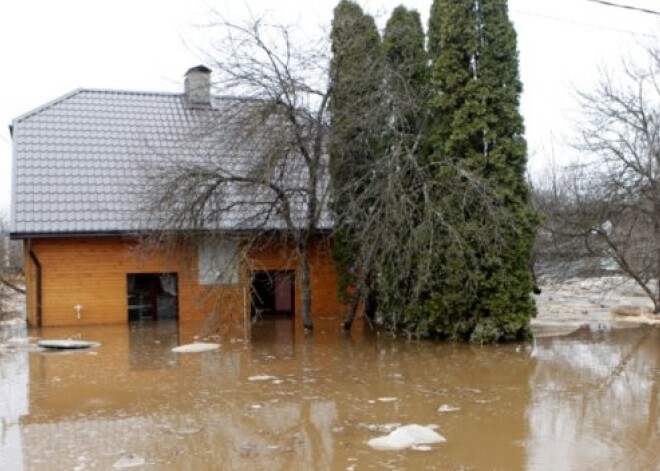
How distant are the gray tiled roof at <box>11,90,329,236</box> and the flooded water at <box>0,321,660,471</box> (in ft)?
14.0

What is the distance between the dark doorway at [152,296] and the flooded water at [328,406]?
14.7 feet

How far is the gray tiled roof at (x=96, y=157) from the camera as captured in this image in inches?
701

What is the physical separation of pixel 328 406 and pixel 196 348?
581 centimetres

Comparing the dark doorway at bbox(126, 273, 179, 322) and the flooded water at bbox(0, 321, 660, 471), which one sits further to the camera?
the dark doorway at bbox(126, 273, 179, 322)

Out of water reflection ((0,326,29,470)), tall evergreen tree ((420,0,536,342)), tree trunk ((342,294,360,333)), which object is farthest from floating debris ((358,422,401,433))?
tree trunk ((342,294,360,333))

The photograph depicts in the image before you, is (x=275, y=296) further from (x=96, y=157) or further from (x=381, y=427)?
(x=381, y=427)

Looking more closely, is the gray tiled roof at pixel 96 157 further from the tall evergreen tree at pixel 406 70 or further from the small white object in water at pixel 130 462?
the small white object in water at pixel 130 462

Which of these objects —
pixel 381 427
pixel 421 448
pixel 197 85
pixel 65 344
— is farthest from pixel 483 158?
pixel 197 85

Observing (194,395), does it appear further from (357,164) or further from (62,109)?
(62,109)

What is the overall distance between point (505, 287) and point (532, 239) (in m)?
1.23

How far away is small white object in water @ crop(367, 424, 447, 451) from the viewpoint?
23.3ft

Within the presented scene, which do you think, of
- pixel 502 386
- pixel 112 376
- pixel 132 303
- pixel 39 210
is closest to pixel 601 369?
pixel 502 386

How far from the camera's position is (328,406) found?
9000 mm

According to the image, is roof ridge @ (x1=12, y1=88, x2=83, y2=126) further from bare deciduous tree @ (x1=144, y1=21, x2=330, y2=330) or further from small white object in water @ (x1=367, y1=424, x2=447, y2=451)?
small white object in water @ (x1=367, y1=424, x2=447, y2=451)
